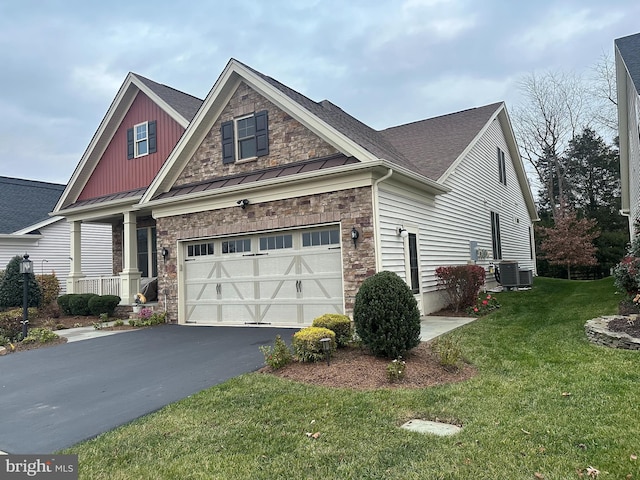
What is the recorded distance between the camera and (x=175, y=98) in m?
16.2

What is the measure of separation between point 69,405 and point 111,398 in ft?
1.53

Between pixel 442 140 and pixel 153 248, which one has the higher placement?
pixel 442 140

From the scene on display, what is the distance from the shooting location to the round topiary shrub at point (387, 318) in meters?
→ 6.13

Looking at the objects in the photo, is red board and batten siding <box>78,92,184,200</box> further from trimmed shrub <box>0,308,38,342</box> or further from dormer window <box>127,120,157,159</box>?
trimmed shrub <box>0,308,38,342</box>

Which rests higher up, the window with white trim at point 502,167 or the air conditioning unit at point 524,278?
the window with white trim at point 502,167

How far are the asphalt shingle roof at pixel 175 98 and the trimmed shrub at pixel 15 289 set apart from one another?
7.56 m

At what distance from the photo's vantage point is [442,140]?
1506 centimetres

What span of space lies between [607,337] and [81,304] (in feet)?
47.0

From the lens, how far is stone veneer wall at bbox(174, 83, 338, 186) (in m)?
10.5

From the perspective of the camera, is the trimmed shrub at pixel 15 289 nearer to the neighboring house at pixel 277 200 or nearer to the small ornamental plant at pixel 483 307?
the neighboring house at pixel 277 200

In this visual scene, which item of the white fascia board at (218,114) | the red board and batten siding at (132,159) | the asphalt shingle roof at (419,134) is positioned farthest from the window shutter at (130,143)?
the asphalt shingle roof at (419,134)

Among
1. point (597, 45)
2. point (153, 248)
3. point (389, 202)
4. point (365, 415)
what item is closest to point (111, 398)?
point (365, 415)

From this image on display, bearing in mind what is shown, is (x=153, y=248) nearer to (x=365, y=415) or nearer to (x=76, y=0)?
(x=76, y=0)

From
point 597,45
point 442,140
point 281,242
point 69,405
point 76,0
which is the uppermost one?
point 597,45
